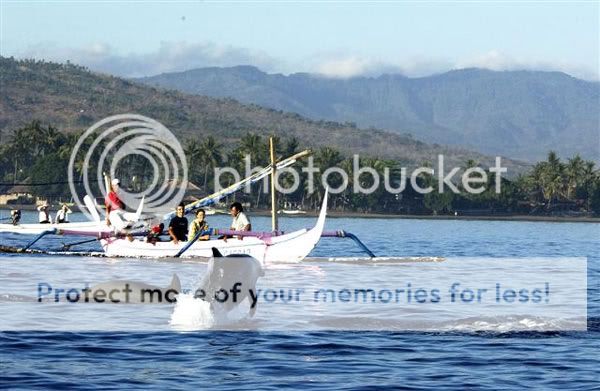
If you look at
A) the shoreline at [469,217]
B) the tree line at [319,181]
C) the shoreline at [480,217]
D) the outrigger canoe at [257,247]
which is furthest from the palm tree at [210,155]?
the outrigger canoe at [257,247]

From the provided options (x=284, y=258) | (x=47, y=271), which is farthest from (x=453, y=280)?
(x=47, y=271)

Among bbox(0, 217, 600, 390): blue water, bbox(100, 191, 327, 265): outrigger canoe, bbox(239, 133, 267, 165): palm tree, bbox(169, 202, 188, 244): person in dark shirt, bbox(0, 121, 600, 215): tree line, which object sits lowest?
bbox(0, 217, 600, 390): blue water

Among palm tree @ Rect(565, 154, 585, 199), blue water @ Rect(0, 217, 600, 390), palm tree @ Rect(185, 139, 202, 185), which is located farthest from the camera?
palm tree @ Rect(565, 154, 585, 199)

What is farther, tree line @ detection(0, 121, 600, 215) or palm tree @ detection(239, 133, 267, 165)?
palm tree @ detection(239, 133, 267, 165)

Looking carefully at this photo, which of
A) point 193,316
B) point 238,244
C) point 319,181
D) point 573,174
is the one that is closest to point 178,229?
point 238,244

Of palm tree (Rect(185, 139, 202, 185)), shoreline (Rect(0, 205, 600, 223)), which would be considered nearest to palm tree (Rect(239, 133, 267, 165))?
palm tree (Rect(185, 139, 202, 185))

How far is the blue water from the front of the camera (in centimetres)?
1798

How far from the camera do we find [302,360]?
19859 millimetres

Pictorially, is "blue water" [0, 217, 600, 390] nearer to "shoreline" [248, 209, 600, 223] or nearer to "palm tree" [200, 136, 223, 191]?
"shoreline" [248, 209, 600, 223]

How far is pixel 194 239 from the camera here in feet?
126

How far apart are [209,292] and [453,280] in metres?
15.4

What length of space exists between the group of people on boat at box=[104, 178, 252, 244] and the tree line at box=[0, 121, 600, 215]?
431 feet
